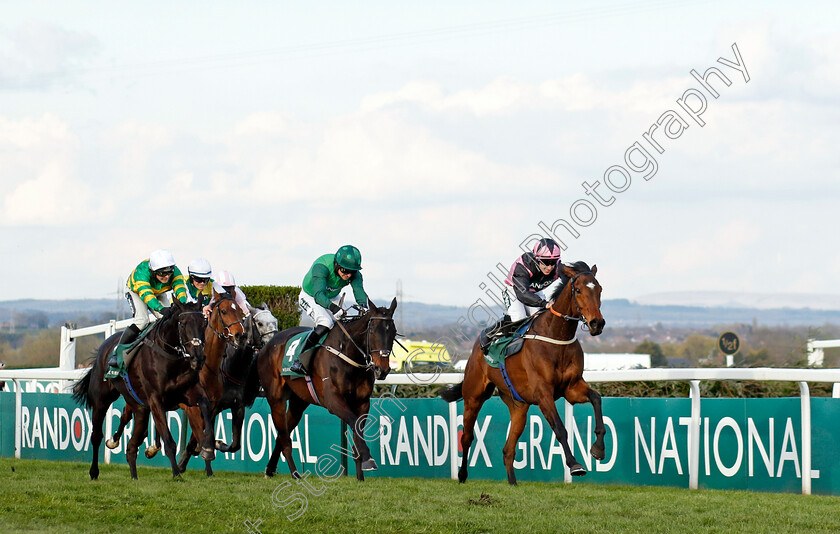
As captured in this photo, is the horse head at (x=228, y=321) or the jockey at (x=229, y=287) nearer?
the horse head at (x=228, y=321)

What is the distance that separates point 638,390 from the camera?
9.92 meters

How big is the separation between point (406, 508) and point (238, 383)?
3.61 meters

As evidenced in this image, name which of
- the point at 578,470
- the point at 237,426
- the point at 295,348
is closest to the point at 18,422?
the point at 237,426

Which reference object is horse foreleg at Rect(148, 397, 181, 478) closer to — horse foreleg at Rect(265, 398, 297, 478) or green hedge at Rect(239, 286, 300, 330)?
horse foreleg at Rect(265, 398, 297, 478)

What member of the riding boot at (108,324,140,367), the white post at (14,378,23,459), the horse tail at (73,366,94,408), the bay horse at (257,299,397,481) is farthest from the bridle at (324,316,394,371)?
the white post at (14,378,23,459)

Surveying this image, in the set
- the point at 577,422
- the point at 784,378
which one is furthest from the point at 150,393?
the point at 784,378

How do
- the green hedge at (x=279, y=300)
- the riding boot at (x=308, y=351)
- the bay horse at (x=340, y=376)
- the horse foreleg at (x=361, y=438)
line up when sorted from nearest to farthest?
the horse foreleg at (x=361, y=438)
the bay horse at (x=340, y=376)
the riding boot at (x=308, y=351)
the green hedge at (x=279, y=300)

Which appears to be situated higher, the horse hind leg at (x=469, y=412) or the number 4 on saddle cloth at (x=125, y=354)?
the number 4 on saddle cloth at (x=125, y=354)

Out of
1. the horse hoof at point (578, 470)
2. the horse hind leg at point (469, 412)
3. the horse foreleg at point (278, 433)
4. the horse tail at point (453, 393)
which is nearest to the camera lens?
the horse hoof at point (578, 470)

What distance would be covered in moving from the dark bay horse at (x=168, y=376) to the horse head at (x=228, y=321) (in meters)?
0.13

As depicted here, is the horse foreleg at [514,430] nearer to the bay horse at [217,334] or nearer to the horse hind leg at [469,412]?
the horse hind leg at [469,412]

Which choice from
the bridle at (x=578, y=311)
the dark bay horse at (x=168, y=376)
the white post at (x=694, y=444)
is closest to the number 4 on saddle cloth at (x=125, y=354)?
the dark bay horse at (x=168, y=376)

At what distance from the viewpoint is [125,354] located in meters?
9.41

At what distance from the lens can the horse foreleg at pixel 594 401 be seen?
7.13m
